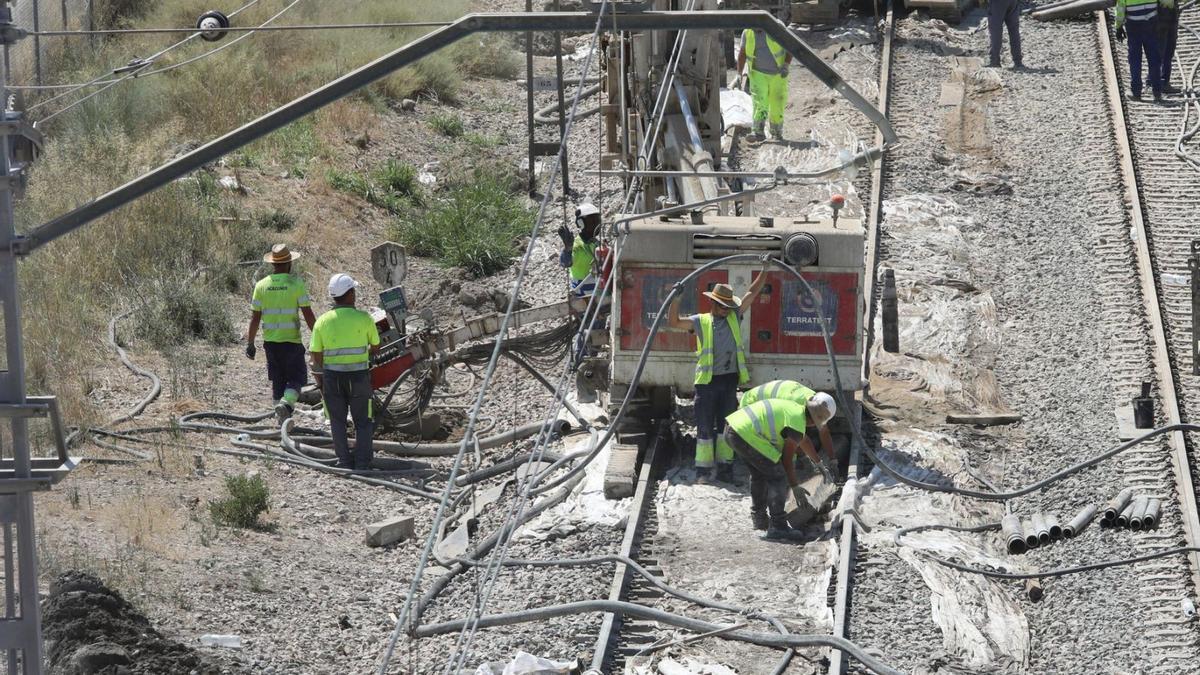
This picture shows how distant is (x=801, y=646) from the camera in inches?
410

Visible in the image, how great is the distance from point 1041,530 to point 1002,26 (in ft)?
41.8

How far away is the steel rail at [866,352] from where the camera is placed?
10.7m

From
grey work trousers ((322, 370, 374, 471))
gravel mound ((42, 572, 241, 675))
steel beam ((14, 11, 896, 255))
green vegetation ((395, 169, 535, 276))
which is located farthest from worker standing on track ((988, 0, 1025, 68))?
gravel mound ((42, 572, 241, 675))

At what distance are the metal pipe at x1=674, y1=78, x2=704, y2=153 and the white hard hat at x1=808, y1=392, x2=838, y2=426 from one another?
149 inches

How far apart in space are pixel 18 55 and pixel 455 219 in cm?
672

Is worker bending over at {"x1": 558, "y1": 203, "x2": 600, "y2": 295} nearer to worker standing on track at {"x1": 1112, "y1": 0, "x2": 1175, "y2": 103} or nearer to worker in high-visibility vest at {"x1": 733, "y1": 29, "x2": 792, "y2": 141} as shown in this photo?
worker in high-visibility vest at {"x1": 733, "y1": 29, "x2": 792, "y2": 141}

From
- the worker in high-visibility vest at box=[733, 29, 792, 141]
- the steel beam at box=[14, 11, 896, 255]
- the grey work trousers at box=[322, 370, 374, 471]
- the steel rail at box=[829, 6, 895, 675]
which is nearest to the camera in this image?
the steel beam at box=[14, 11, 896, 255]

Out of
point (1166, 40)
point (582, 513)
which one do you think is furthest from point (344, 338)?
point (1166, 40)

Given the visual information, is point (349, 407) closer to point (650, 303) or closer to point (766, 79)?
point (650, 303)

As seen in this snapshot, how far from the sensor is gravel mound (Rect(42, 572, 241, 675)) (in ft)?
32.7

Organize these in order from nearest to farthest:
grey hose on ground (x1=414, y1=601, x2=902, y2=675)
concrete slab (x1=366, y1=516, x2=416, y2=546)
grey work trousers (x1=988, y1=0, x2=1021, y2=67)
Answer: grey hose on ground (x1=414, y1=601, x2=902, y2=675) < concrete slab (x1=366, y1=516, x2=416, y2=546) < grey work trousers (x1=988, y1=0, x2=1021, y2=67)

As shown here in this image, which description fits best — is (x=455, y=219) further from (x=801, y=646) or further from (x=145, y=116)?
(x=801, y=646)

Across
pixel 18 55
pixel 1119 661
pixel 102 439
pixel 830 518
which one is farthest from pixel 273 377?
pixel 18 55

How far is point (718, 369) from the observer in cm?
1307
